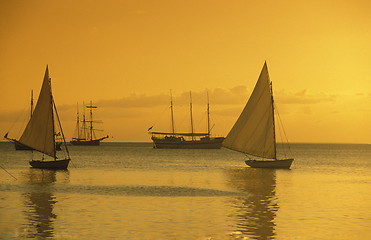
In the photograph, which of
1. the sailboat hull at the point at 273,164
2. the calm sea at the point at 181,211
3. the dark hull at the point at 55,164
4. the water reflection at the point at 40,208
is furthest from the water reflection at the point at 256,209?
the dark hull at the point at 55,164

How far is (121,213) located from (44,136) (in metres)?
37.6

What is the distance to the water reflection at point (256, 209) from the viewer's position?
27562 millimetres

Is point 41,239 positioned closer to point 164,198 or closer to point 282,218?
point 282,218

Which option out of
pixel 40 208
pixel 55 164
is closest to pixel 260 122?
pixel 55 164

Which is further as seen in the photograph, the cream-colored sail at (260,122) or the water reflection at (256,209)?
the cream-colored sail at (260,122)

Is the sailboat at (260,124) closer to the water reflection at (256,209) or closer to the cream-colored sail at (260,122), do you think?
the cream-colored sail at (260,122)

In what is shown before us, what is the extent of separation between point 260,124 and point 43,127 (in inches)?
1051

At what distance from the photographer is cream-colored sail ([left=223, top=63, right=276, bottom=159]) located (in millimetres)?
77375

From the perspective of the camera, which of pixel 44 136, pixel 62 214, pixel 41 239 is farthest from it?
pixel 44 136

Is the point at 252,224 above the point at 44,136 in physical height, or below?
below

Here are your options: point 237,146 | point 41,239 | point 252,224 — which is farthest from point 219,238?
point 237,146

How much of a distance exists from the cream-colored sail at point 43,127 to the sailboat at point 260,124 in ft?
80.0

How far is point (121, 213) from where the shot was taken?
33094mm

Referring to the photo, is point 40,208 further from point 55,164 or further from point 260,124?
point 260,124
